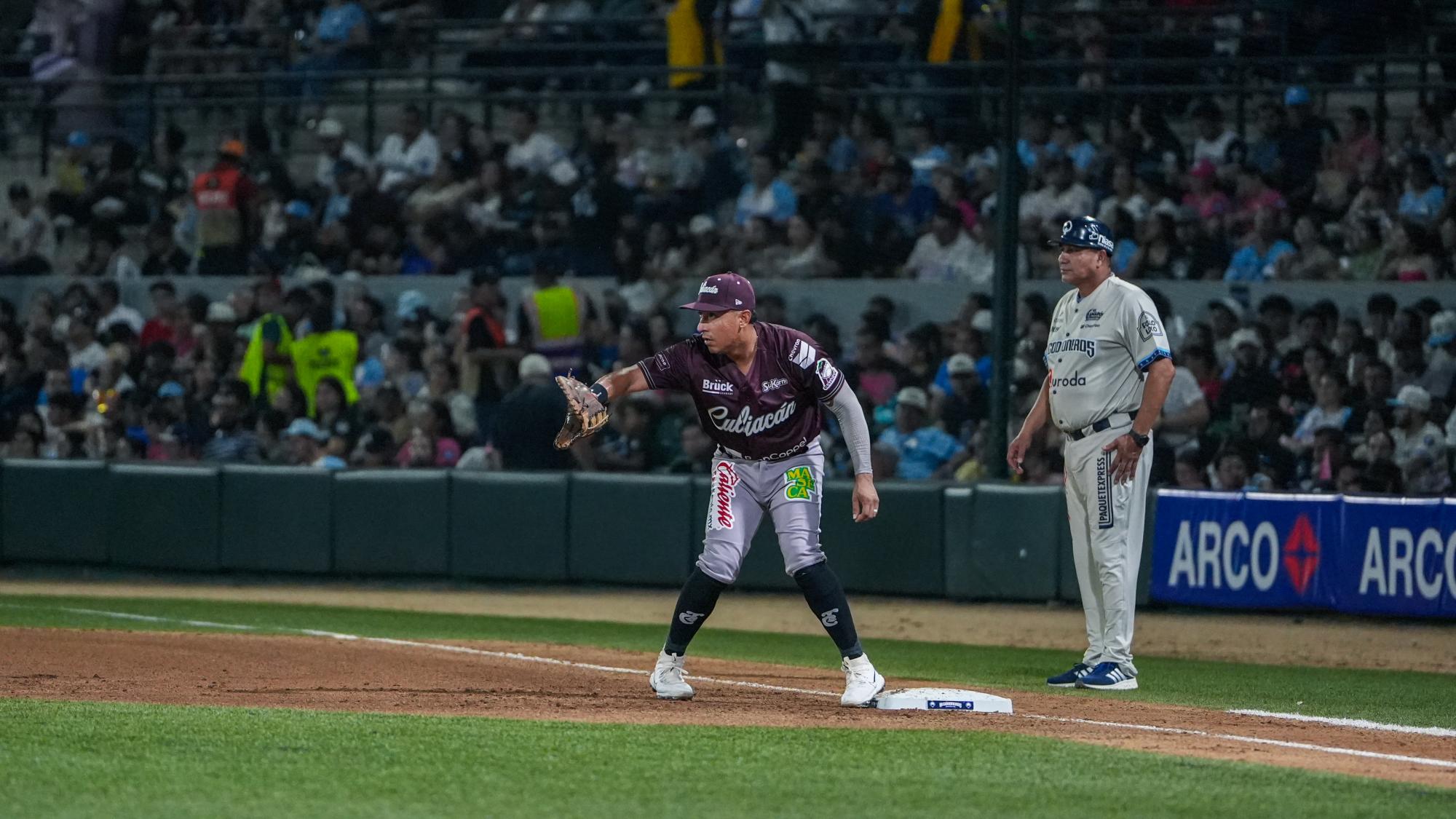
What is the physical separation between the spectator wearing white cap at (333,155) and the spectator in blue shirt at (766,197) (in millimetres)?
4809

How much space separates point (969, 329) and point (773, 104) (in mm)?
4213

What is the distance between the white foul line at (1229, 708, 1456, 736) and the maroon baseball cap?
102 inches

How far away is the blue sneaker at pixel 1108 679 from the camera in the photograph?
8.25 metres

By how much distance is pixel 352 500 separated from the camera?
1485 cm

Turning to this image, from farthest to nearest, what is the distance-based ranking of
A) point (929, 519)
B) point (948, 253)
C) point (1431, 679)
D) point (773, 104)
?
1. point (773, 104)
2. point (948, 253)
3. point (929, 519)
4. point (1431, 679)

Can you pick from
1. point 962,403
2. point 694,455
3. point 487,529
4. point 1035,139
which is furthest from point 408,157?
point 962,403

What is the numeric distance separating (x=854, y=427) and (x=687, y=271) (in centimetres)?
954

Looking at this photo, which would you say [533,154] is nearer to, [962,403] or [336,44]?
[336,44]

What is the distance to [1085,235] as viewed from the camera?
27.2 feet

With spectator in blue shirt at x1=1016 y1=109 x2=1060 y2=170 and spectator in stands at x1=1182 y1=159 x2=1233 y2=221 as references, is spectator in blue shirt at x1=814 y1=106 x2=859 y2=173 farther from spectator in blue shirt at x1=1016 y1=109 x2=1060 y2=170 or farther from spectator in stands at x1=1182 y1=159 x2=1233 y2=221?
spectator in stands at x1=1182 y1=159 x2=1233 y2=221

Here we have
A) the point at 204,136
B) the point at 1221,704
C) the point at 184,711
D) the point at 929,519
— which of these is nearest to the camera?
the point at 184,711

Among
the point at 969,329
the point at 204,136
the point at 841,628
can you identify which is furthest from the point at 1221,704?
the point at 204,136

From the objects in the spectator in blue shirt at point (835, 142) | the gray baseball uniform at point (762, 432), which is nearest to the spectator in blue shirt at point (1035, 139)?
the spectator in blue shirt at point (835, 142)

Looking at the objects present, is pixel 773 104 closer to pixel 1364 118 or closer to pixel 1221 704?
pixel 1364 118
